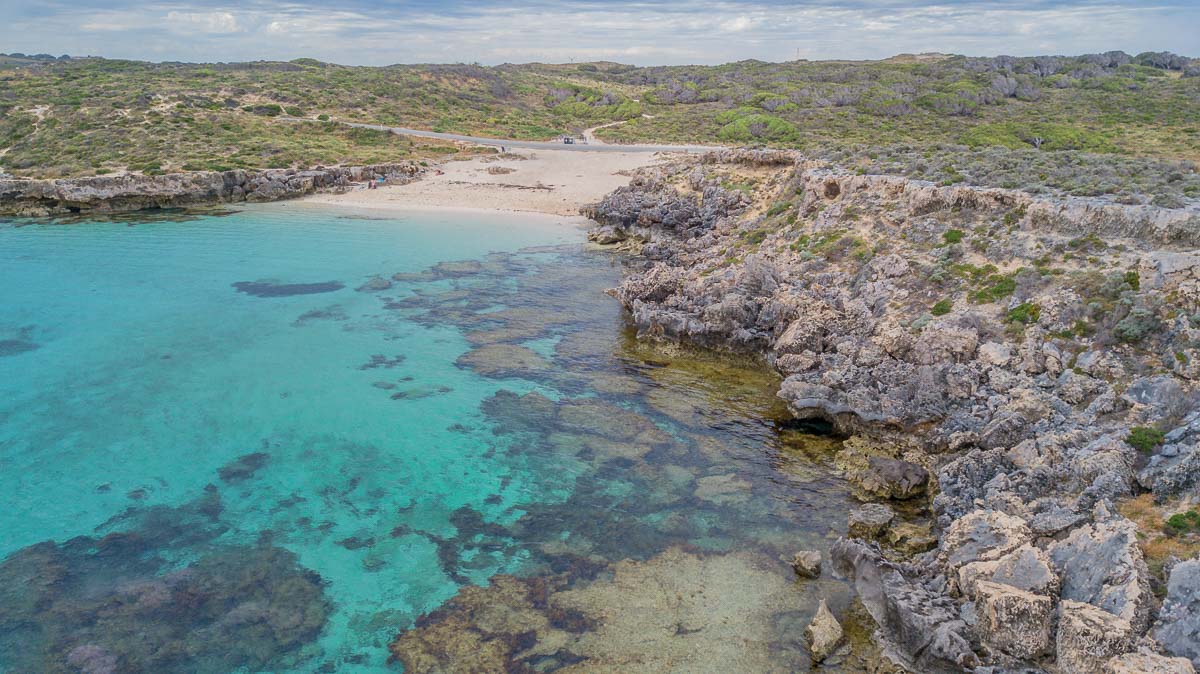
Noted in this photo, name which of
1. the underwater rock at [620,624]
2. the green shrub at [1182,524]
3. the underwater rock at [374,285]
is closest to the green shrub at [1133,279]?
the green shrub at [1182,524]

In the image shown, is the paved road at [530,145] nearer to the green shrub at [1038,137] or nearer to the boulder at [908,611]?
the green shrub at [1038,137]

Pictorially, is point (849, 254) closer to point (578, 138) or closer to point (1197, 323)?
point (1197, 323)

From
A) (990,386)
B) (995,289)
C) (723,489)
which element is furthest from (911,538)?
(995,289)

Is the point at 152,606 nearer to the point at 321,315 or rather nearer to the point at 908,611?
the point at 908,611

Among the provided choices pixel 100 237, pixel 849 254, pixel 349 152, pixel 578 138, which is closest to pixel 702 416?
pixel 849 254

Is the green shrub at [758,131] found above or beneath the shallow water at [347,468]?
above
